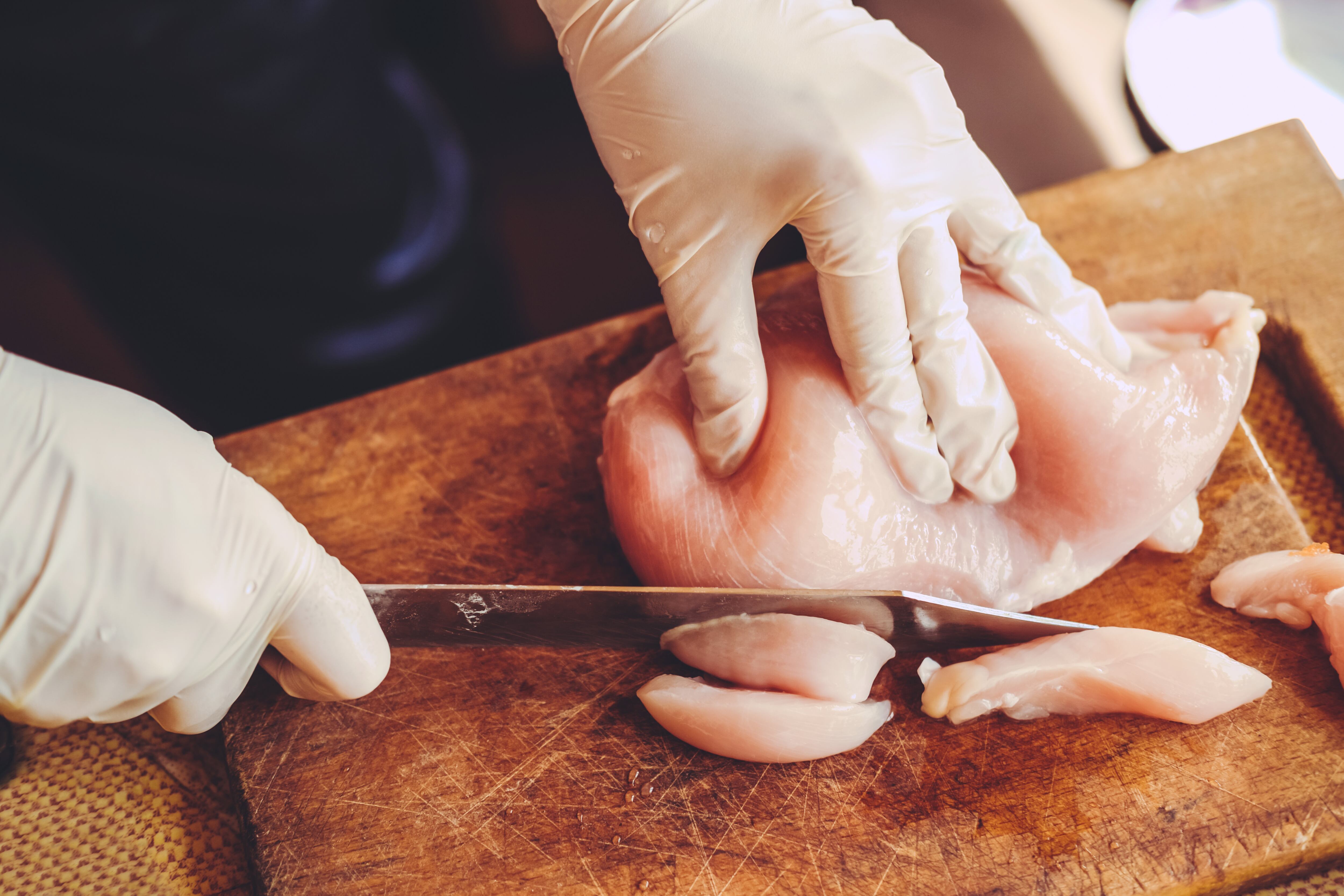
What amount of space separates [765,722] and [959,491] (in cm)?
69

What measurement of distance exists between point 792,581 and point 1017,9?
3497 mm

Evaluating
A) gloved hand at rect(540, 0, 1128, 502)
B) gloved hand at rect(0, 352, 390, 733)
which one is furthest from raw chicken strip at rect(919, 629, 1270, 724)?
gloved hand at rect(0, 352, 390, 733)

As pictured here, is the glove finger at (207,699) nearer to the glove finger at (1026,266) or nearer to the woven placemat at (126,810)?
the woven placemat at (126,810)

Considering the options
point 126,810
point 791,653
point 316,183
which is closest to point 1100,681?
point 791,653

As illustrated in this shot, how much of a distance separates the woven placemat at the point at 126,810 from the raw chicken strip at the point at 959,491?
1.67 feet

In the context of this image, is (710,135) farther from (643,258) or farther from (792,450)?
(643,258)

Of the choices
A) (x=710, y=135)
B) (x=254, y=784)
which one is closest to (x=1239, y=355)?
(x=710, y=135)

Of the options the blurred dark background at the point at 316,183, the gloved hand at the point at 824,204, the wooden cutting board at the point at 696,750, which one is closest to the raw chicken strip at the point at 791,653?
the wooden cutting board at the point at 696,750

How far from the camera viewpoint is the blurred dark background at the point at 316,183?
91.0 inches

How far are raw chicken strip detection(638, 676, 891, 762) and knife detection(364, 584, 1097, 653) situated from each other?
164 millimetres

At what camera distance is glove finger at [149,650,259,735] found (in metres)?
1.70

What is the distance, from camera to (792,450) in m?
1.87

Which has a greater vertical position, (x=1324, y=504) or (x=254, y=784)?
(x=254, y=784)

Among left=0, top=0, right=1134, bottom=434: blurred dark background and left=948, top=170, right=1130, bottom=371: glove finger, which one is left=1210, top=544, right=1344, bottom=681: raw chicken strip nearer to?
left=948, top=170, right=1130, bottom=371: glove finger
